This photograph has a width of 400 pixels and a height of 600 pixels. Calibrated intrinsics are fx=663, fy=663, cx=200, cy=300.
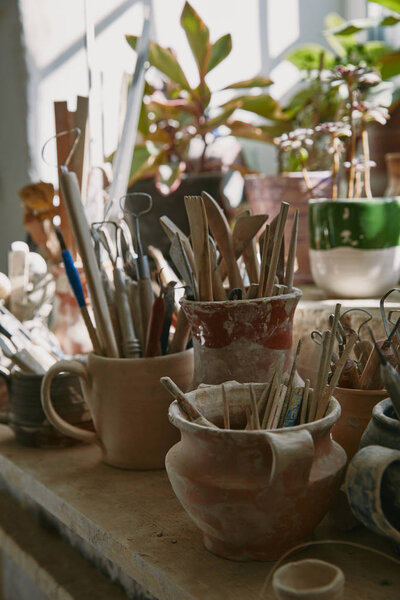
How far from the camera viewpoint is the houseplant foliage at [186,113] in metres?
1.04

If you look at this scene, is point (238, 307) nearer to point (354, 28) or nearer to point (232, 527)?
point (232, 527)

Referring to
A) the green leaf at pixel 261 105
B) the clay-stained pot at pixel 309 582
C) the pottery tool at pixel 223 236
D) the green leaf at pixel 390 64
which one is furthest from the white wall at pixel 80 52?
the clay-stained pot at pixel 309 582

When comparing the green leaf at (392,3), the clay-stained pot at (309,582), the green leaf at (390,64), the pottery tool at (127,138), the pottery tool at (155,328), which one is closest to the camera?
the clay-stained pot at (309,582)

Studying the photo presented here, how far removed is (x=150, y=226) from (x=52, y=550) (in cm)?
52

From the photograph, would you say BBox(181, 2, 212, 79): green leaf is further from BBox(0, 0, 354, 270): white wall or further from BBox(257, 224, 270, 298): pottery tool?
BBox(257, 224, 270, 298): pottery tool

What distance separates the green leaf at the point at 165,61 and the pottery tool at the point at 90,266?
501 mm

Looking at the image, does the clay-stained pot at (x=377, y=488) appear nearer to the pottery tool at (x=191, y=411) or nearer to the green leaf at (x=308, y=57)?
the pottery tool at (x=191, y=411)

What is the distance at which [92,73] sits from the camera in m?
0.89

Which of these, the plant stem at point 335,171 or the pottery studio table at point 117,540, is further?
the plant stem at point 335,171

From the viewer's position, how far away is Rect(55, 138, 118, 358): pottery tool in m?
0.59

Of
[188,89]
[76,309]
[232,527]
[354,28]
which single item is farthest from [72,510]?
[354,28]

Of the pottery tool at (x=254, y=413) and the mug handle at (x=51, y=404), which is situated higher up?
the pottery tool at (x=254, y=413)

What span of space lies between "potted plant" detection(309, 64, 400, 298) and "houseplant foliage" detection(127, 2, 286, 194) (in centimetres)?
35

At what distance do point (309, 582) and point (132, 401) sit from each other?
0.26m
